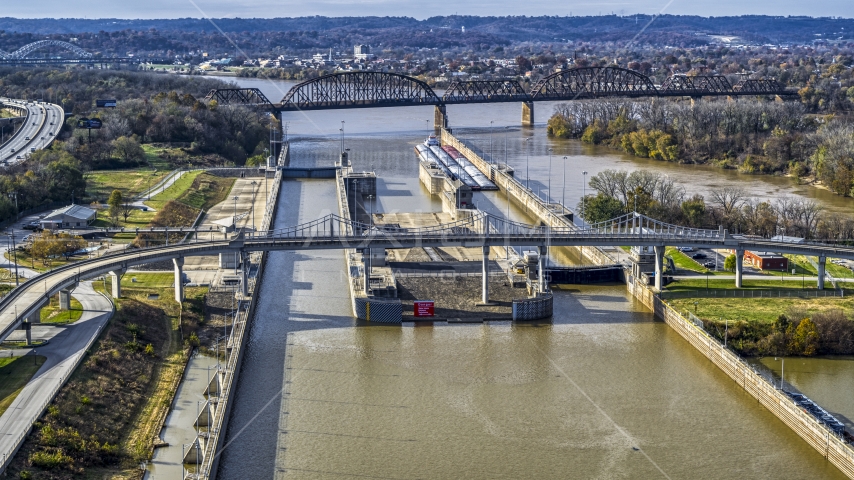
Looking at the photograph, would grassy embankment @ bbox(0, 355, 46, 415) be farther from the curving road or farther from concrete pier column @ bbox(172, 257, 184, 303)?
the curving road

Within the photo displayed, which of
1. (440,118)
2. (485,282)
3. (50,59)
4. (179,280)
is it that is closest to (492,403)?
(485,282)

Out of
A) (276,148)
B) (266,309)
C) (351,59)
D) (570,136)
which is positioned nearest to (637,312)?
(266,309)

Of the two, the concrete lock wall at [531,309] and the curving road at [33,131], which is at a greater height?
the curving road at [33,131]

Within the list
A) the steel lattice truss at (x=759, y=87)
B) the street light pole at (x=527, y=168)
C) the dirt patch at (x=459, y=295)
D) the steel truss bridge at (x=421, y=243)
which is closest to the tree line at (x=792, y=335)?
Result: the steel truss bridge at (x=421, y=243)

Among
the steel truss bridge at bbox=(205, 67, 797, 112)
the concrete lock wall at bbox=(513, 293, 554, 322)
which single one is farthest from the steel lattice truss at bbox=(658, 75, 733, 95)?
the concrete lock wall at bbox=(513, 293, 554, 322)

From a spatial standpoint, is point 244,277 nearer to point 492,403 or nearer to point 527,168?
point 492,403

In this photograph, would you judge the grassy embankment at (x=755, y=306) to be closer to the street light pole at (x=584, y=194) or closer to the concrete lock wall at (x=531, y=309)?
the concrete lock wall at (x=531, y=309)
